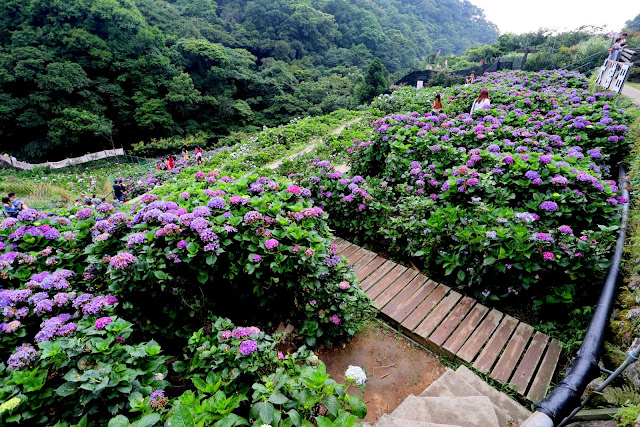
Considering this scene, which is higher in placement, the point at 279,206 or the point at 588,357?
the point at 279,206

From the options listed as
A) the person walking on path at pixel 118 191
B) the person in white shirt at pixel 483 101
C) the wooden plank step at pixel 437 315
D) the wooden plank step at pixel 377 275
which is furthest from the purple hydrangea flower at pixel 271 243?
the person walking on path at pixel 118 191

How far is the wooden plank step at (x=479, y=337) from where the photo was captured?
2689mm

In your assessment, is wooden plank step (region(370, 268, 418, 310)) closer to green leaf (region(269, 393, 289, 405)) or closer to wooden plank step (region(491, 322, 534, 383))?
wooden plank step (region(491, 322, 534, 383))

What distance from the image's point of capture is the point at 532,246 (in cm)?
294

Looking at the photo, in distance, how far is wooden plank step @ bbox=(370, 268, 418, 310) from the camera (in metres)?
3.25

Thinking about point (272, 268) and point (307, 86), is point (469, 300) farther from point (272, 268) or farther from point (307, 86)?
point (307, 86)

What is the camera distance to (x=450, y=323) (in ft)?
9.79

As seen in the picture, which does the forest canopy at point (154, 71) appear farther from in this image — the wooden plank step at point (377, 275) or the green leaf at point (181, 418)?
the green leaf at point (181, 418)

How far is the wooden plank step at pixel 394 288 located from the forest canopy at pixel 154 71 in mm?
27563

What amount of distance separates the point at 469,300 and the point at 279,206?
2.22m

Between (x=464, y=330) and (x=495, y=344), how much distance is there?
0.88ft

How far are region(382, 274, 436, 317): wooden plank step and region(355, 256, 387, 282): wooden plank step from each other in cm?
46

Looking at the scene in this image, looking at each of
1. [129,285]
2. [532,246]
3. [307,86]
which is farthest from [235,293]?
[307,86]

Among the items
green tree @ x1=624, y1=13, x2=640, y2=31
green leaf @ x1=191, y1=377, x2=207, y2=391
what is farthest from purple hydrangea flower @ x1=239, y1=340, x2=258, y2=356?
green tree @ x1=624, y1=13, x2=640, y2=31
